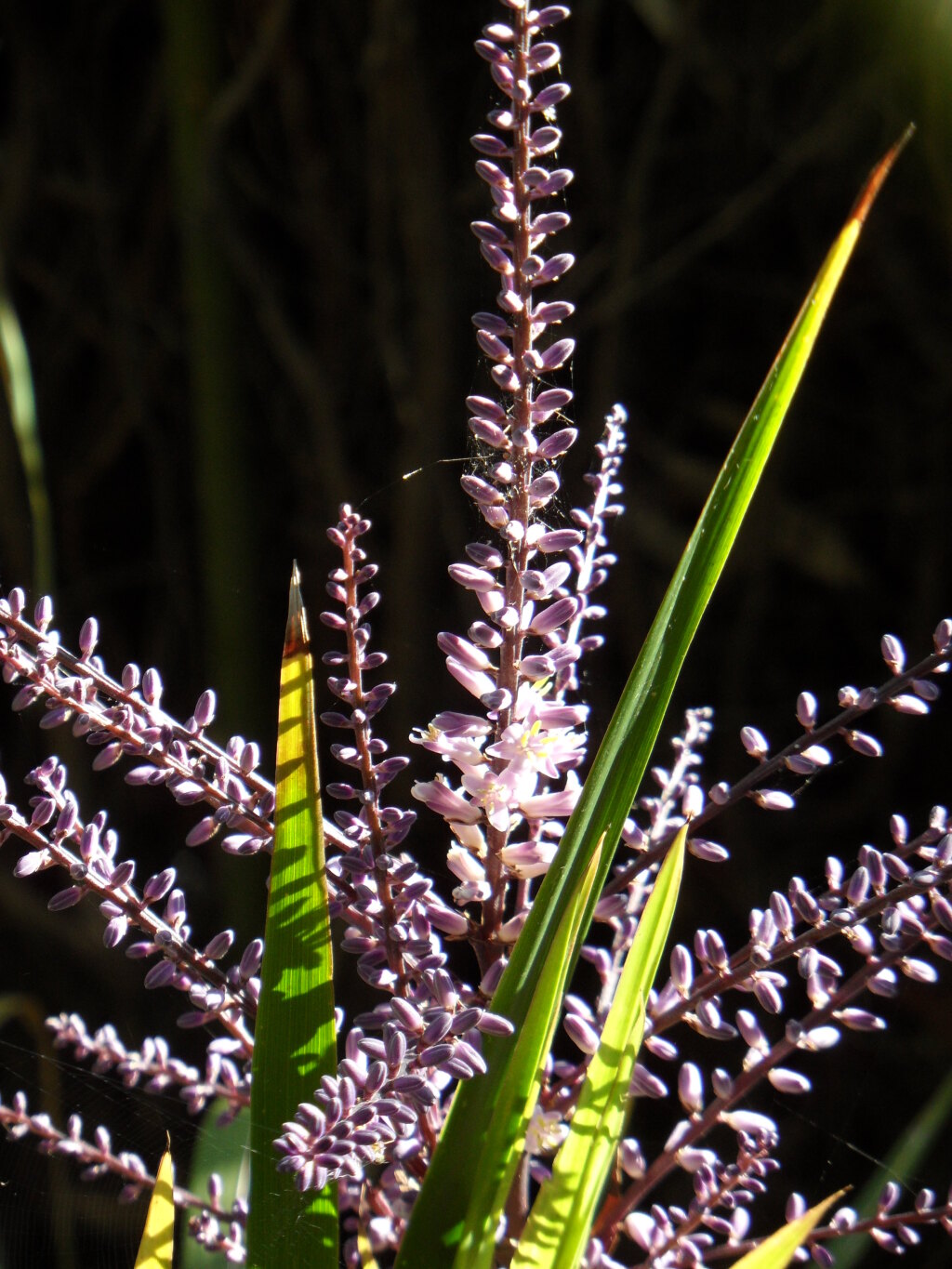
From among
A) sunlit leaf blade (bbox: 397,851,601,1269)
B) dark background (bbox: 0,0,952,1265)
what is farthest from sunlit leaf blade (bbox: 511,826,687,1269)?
dark background (bbox: 0,0,952,1265)

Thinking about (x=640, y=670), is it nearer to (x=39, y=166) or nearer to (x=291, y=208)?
(x=291, y=208)

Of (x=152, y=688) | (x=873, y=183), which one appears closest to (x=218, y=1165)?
(x=152, y=688)

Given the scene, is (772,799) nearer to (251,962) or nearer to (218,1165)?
(251,962)

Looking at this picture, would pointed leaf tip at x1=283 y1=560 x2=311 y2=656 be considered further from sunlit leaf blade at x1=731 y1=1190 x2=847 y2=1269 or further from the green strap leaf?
sunlit leaf blade at x1=731 y1=1190 x2=847 y2=1269

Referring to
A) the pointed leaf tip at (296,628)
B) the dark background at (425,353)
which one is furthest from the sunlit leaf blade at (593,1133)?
the dark background at (425,353)

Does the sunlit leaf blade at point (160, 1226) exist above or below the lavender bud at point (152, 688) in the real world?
below

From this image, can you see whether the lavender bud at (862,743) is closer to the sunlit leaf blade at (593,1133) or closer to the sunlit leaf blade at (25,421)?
the sunlit leaf blade at (593,1133)
